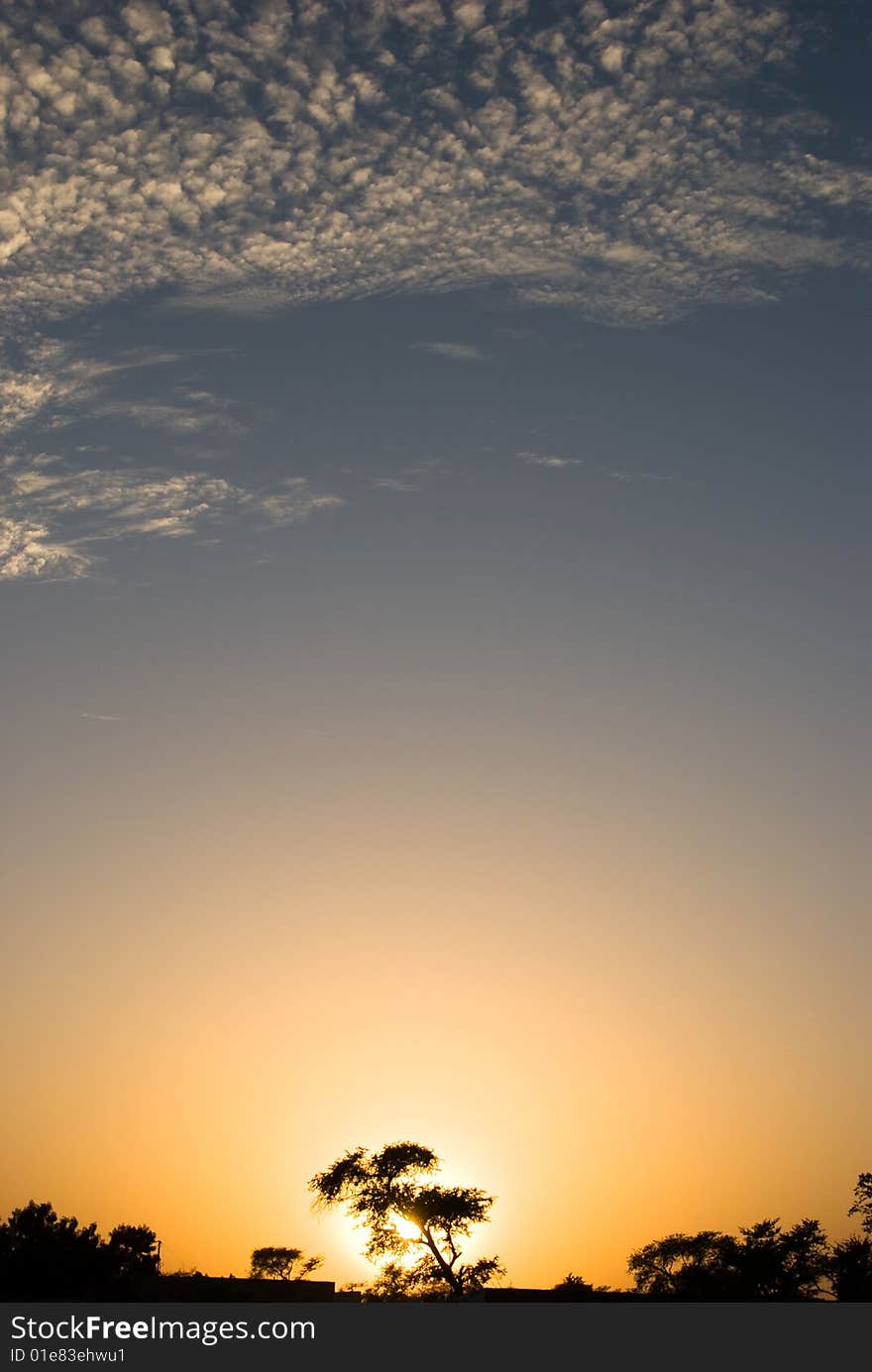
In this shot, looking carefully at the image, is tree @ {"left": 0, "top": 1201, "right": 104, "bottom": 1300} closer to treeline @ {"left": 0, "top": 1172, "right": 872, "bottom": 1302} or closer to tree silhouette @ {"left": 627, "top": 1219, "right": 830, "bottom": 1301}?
treeline @ {"left": 0, "top": 1172, "right": 872, "bottom": 1302}

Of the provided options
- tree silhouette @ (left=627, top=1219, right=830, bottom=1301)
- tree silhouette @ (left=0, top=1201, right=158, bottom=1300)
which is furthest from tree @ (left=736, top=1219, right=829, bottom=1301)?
tree silhouette @ (left=0, top=1201, right=158, bottom=1300)

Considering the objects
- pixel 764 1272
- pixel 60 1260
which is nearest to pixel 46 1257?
pixel 60 1260

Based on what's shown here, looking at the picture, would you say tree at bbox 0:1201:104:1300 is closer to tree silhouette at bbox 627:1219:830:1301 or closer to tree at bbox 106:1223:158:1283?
tree at bbox 106:1223:158:1283

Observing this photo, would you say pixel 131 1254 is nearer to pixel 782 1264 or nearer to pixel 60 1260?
pixel 60 1260

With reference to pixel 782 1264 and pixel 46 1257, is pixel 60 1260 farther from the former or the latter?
pixel 782 1264

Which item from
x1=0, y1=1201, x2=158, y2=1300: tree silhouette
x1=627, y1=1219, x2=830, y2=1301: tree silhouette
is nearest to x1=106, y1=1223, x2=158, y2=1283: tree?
x1=0, y1=1201, x2=158, y2=1300: tree silhouette

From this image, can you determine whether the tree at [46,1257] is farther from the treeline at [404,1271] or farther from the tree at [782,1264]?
the tree at [782,1264]

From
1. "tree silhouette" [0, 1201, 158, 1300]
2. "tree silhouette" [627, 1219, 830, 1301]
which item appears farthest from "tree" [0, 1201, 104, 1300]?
"tree silhouette" [627, 1219, 830, 1301]

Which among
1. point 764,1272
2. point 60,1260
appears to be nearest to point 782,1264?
point 764,1272

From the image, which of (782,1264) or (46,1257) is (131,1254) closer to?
(46,1257)

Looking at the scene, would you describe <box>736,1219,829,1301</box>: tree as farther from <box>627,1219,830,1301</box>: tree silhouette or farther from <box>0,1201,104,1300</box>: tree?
<box>0,1201,104,1300</box>: tree

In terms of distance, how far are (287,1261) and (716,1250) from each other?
2630 inches
